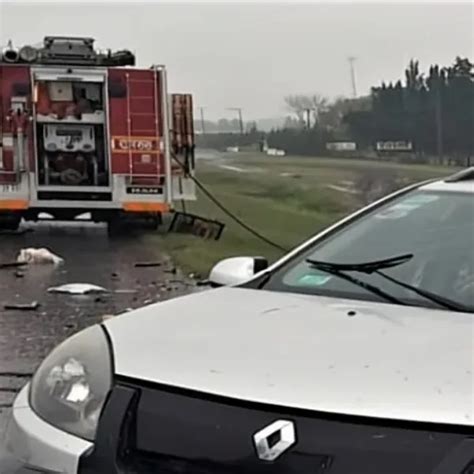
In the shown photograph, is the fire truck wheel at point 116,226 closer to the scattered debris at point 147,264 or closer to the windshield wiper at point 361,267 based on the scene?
the scattered debris at point 147,264

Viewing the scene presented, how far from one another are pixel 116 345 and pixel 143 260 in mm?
11229

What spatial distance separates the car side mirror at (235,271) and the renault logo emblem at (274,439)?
5.21 feet

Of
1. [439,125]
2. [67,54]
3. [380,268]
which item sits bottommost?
[380,268]

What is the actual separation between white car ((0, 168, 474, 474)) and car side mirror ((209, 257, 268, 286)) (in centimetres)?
28

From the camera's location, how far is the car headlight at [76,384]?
2.92 meters

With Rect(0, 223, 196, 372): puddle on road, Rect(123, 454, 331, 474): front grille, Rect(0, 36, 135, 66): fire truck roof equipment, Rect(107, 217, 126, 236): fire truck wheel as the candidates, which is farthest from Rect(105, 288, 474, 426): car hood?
Rect(0, 36, 135, 66): fire truck roof equipment

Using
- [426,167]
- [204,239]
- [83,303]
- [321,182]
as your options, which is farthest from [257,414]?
[321,182]

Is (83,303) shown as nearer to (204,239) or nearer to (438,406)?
(204,239)

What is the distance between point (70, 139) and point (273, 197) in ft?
20.4

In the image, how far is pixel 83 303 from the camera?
33.3 ft

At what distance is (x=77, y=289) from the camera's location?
10922mm

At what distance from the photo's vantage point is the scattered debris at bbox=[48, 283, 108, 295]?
10.8 metres

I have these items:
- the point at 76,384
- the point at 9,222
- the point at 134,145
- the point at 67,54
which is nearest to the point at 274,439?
the point at 76,384

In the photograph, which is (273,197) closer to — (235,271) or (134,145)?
(134,145)
